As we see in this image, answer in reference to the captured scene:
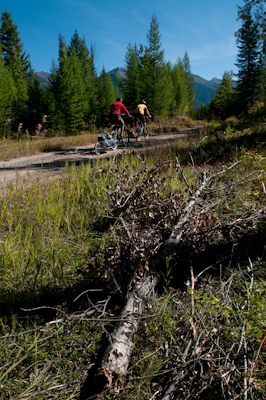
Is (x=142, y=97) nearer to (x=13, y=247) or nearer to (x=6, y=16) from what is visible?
(x=13, y=247)

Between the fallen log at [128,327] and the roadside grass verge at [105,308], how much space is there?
0.08 metres

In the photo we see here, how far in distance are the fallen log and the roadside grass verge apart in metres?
0.08

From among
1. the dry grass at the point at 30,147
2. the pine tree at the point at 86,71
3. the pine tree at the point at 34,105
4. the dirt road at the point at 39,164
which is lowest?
the dirt road at the point at 39,164

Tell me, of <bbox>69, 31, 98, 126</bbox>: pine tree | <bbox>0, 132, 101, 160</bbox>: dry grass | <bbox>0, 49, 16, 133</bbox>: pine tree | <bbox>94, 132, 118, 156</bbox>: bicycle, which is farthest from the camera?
<bbox>69, 31, 98, 126</bbox>: pine tree

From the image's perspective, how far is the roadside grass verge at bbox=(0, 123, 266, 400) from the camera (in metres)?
1.39

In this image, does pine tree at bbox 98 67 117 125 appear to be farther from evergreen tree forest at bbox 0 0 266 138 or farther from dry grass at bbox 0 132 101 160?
dry grass at bbox 0 132 101 160

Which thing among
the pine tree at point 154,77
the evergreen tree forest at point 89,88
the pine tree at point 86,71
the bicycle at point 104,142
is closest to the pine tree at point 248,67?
the evergreen tree forest at point 89,88

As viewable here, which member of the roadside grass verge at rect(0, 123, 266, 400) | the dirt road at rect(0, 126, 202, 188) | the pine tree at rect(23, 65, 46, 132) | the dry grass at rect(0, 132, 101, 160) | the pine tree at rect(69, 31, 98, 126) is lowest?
the roadside grass verge at rect(0, 123, 266, 400)

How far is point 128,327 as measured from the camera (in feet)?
5.37

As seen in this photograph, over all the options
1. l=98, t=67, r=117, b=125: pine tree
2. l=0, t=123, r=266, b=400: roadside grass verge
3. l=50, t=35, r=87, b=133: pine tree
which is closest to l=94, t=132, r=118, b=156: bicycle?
l=0, t=123, r=266, b=400: roadside grass verge

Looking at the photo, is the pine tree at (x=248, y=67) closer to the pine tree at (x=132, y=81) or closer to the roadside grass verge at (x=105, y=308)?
the pine tree at (x=132, y=81)

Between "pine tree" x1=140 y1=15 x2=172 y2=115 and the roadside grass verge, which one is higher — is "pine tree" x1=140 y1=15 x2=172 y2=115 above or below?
above

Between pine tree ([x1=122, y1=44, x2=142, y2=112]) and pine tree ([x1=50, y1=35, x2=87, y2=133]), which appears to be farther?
pine tree ([x1=122, y1=44, x2=142, y2=112])

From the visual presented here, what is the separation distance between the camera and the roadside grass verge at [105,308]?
4.56 feet
